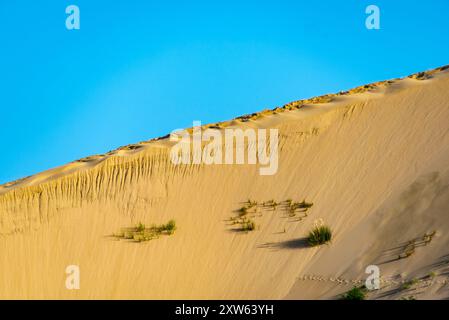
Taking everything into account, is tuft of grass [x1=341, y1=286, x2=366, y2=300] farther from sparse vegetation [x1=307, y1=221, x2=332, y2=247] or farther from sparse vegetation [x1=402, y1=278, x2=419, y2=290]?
sparse vegetation [x1=307, y1=221, x2=332, y2=247]

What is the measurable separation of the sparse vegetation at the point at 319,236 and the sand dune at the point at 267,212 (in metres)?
0.14

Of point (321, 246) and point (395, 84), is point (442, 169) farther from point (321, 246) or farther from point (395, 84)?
point (395, 84)

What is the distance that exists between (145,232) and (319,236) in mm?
3556

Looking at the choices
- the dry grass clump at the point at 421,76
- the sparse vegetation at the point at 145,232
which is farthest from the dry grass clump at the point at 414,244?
the dry grass clump at the point at 421,76

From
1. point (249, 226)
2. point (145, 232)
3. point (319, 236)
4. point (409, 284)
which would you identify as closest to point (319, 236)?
point (319, 236)

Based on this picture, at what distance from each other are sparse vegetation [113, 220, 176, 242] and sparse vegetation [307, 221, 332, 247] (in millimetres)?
2841

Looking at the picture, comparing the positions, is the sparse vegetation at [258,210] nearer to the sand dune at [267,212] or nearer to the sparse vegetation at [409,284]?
the sand dune at [267,212]

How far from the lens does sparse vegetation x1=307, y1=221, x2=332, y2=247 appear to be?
13562 millimetres

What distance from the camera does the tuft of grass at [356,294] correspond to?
1127 cm

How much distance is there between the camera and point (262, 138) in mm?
16953

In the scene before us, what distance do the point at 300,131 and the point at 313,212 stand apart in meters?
2.96

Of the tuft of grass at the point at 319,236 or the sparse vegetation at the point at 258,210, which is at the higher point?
the sparse vegetation at the point at 258,210

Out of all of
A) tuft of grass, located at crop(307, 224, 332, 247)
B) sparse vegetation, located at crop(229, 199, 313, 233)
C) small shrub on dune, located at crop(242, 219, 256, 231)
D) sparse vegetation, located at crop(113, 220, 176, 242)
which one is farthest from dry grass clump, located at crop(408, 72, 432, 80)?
sparse vegetation, located at crop(113, 220, 176, 242)
